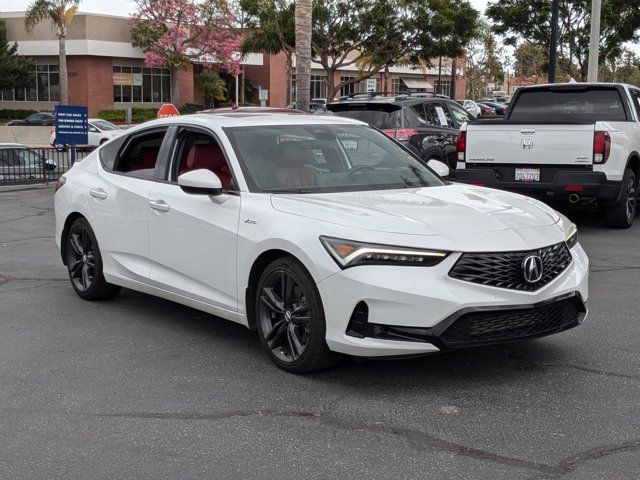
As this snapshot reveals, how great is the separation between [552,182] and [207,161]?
5.72 m

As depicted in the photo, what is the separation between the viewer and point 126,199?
6.88 metres

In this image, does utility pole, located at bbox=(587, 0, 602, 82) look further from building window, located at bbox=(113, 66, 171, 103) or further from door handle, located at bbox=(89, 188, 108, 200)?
building window, located at bbox=(113, 66, 171, 103)

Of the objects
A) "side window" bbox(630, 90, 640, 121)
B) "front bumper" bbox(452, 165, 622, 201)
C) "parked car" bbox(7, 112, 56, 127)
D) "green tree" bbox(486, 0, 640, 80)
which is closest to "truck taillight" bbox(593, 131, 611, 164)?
"front bumper" bbox(452, 165, 622, 201)

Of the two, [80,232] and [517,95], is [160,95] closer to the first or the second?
[517,95]

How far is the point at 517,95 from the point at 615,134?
2023 mm

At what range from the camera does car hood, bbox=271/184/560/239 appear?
16.6ft

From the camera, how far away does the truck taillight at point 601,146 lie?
35.0ft

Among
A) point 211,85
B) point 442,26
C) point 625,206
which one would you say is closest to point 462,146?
point 625,206

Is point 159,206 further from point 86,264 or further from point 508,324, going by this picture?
point 508,324

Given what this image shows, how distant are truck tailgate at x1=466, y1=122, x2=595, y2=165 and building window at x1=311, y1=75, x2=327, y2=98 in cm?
6068

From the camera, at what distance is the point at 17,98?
186 ft

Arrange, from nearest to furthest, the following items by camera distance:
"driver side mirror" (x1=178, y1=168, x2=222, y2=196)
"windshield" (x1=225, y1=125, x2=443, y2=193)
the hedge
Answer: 1. "driver side mirror" (x1=178, y1=168, x2=222, y2=196)
2. "windshield" (x1=225, y1=125, x2=443, y2=193)
3. the hedge

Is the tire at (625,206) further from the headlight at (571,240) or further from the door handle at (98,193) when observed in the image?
the door handle at (98,193)

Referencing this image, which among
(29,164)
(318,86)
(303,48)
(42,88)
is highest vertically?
(318,86)
